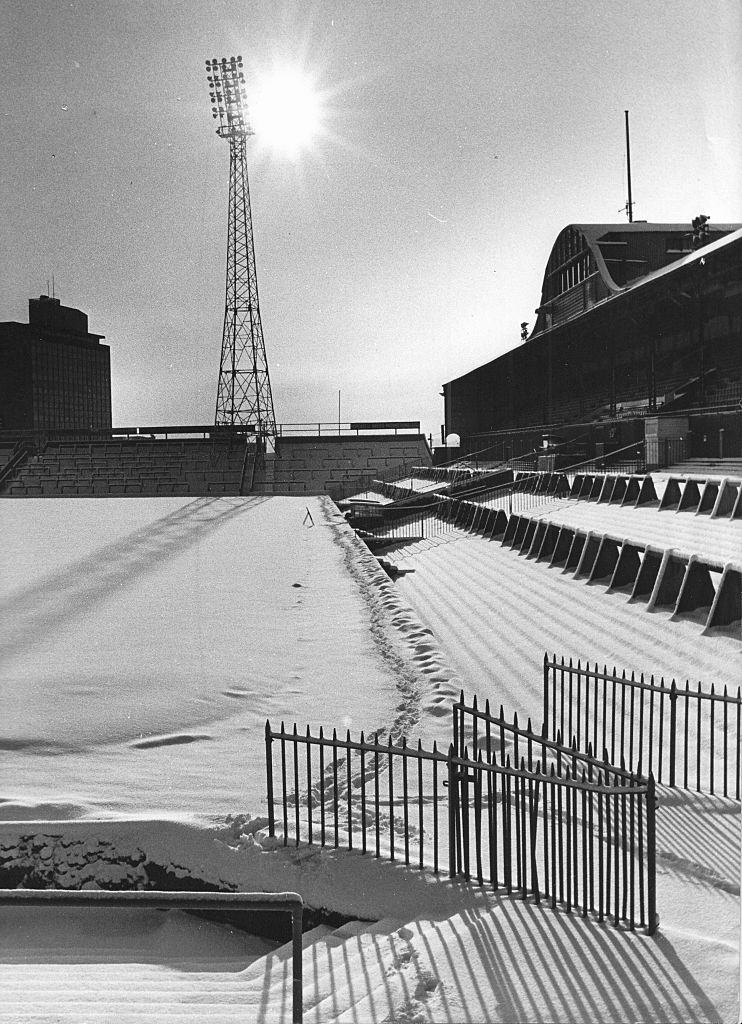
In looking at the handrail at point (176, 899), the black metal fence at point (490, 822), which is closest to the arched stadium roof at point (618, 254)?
the black metal fence at point (490, 822)

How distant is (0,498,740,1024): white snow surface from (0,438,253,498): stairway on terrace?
85.4ft

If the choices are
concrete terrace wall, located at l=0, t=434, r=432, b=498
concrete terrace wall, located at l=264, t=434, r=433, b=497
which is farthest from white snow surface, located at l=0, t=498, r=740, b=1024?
concrete terrace wall, located at l=264, t=434, r=433, b=497

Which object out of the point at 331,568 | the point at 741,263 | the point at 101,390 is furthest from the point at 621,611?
the point at 741,263

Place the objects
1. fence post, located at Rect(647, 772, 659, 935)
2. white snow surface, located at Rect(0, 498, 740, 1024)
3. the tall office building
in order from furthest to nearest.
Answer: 1. the tall office building
2. fence post, located at Rect(647, 772, 659, 935)
3. white snow surface, located at Rect(0, 498, 740, 1024)

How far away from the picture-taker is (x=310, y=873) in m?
3.65

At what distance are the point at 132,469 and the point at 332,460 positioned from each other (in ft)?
35.0

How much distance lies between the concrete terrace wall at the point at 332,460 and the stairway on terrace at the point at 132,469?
1.80m

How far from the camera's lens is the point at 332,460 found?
42.6 m

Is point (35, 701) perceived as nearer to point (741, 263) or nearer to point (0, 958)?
point (0, 958)

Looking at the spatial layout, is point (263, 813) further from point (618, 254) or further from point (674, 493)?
point (618, 254)

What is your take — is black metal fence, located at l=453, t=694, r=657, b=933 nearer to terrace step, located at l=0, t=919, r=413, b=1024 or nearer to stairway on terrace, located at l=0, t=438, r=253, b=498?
terrace step, located at l=0, t=919, r=413, b=1024

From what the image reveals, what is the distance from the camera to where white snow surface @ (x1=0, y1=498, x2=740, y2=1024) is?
276 cm

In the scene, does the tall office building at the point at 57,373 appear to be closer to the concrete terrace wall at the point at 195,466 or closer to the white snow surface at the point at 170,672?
the white snow surface at the point at 170,672

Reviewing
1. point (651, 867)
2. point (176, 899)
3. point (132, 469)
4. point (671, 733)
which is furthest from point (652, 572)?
point (132, 469)
